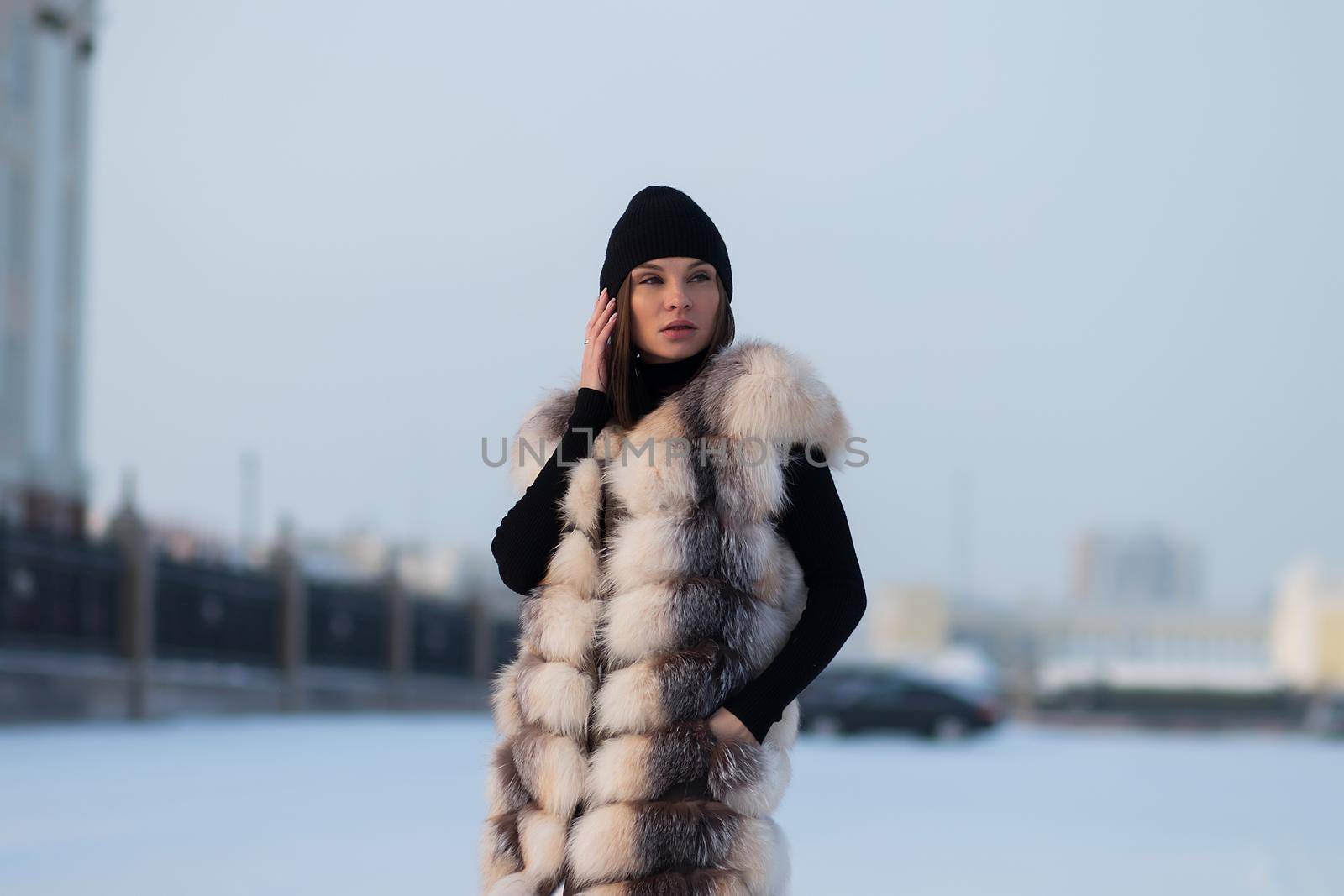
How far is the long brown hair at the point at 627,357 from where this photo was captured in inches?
92.1

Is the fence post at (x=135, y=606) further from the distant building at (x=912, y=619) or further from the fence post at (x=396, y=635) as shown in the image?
the distant building at (x=912, y=619)

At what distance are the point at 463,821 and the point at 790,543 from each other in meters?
5.39

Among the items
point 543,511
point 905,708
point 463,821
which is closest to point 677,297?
point 543,511

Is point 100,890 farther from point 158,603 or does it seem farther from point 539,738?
point 158,603

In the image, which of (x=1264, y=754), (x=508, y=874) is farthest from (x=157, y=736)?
(x=1264, y=754)

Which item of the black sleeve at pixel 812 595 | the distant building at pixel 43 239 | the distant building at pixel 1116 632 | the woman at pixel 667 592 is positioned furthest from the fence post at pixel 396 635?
the distant building at pixel 1116 632

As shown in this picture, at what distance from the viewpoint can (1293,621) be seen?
47.9 meters

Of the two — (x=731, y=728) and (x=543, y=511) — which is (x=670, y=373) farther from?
(x=731, y=728)

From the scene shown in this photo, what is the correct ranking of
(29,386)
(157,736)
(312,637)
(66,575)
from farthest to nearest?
1. (29,386)
2. (312,637)
3. (66,575)
4. (157,736)

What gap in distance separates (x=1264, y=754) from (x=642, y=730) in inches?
644

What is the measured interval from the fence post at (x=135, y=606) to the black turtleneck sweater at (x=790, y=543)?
13.3 metres

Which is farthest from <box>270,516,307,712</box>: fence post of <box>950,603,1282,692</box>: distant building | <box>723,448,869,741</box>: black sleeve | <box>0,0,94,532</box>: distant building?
<box>950,603,1282,692</box>: distant building

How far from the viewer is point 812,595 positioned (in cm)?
218

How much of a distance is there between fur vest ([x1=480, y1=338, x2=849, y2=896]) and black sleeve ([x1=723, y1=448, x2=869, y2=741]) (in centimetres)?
3
